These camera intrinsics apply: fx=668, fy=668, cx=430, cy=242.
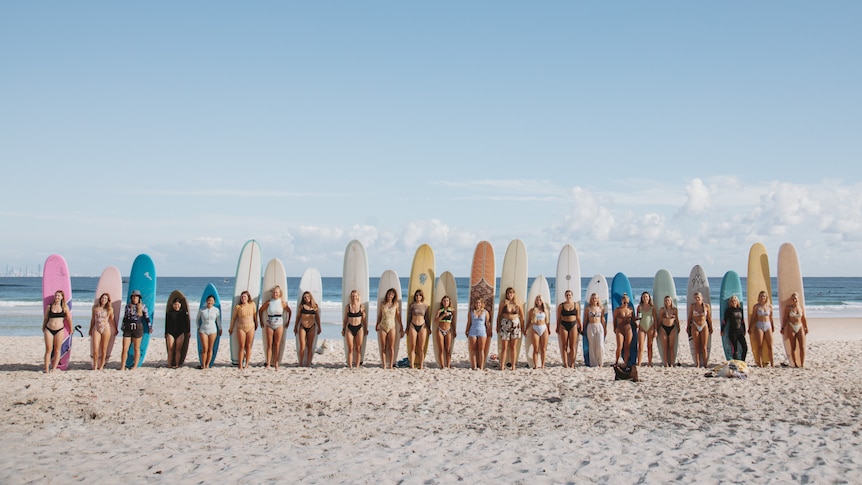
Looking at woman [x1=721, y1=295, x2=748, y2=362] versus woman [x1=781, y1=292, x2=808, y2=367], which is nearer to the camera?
woman [x1=781, y1=292, x2=808, y2=367]

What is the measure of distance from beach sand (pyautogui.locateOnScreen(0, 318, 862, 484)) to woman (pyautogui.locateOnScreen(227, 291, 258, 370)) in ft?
0.87

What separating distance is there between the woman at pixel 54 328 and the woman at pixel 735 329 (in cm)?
867

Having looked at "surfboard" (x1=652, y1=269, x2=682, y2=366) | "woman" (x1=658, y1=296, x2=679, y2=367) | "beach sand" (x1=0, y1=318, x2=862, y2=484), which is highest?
"surfboard" (x1=652, y1=269, x2=682, y2=366)

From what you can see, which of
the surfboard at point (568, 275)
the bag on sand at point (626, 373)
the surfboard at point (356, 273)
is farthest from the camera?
the surfboard at point (568, 275)

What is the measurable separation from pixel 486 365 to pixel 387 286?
1716 millimetres

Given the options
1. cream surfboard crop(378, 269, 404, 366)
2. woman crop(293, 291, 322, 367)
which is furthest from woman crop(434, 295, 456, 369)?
woman crop(293, 291, 322, 367)

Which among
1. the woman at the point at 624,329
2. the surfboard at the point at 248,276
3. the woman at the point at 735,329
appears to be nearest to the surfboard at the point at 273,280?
the surfboard at the point at 248,276

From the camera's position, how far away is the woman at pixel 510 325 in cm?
872

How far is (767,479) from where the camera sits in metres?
4.30

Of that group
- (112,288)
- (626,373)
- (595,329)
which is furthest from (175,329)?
(626,373)

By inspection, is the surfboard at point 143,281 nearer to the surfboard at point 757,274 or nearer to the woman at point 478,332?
the woman at point 478,332

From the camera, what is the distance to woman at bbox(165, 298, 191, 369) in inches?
338

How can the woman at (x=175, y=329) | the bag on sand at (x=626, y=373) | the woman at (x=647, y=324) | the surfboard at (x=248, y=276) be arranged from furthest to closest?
the surfboard at (x=248, y=276) < the woman at (x=647, y=324) < the woman at (x=175, y=329) < the bag on sand at (x=626, y=373)

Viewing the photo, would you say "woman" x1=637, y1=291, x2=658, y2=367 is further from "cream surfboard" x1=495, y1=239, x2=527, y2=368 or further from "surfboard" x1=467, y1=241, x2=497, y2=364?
"surfboard" x1=467, y1=241, x2=497, y2=364
